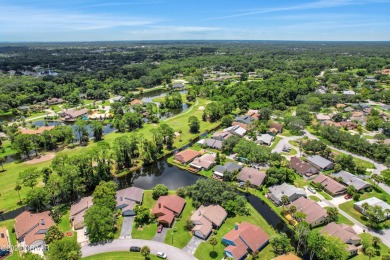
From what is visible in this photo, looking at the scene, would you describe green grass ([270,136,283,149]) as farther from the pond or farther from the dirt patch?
the dirt patch

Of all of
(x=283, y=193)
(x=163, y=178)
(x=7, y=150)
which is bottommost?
(x=163, y=178)

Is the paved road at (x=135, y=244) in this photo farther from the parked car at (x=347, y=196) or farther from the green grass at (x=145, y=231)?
the parked car at (x=347, y=196)

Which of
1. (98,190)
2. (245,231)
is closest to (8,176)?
(98,190)

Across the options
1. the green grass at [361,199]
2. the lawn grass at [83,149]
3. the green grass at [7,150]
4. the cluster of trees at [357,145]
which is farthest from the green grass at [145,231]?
the cluster of trees at [357,145]

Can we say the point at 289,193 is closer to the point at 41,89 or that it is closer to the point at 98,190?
the point at 98,190

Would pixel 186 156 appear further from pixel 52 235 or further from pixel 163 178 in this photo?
pixel 52 235

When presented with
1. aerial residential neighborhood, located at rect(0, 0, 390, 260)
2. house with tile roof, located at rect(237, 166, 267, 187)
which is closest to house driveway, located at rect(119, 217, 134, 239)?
aerial residential neighborhood, located at rect(0, 0, 390, 260)

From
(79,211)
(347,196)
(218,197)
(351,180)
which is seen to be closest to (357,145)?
(351,180)
